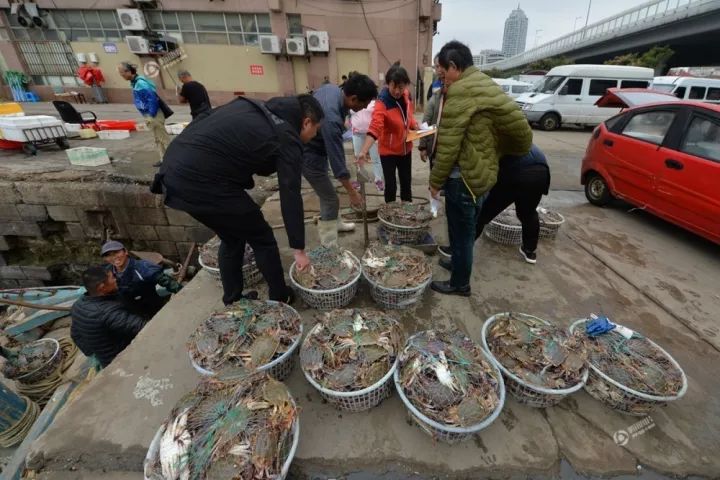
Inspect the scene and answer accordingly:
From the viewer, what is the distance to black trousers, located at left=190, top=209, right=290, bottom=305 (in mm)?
2088

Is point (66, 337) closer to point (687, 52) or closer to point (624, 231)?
point (624, 231)

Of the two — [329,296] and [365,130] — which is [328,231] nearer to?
[329,296]

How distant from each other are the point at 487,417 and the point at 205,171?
2054mm

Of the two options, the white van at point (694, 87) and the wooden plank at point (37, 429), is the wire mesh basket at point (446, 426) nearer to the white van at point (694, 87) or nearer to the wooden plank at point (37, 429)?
the wooden plank at point (37, 429)

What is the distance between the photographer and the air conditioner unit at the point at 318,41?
12.9m

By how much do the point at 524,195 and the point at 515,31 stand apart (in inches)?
4341

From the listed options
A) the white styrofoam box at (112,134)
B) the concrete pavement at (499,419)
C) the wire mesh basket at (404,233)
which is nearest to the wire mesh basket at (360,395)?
the concrete pavement at (499,419)

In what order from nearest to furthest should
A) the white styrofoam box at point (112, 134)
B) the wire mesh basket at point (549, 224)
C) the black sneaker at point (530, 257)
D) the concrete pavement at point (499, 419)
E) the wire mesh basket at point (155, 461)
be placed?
the wire mesh basket at point (155, 461), the concrete pavement at point (499, 419), the black sneaker at point (530, 257), the wire mesh basket at point (549, 224), the white styrofoam box at point (112, 134)

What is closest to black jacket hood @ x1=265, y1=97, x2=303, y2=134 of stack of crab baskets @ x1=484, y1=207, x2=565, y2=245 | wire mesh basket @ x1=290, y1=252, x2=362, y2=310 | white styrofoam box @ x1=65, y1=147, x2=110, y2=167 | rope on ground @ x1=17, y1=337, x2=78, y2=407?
wire mesh basket @ x1=290, y1=252, x2=362, y2=310

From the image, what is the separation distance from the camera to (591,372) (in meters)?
1.84

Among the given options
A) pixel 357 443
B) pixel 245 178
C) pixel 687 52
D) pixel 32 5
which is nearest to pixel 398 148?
pixel 245 178

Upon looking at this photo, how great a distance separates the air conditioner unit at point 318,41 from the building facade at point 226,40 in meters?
0.04

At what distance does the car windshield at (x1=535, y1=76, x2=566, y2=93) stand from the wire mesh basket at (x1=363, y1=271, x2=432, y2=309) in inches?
487

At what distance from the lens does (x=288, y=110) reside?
200 cm
